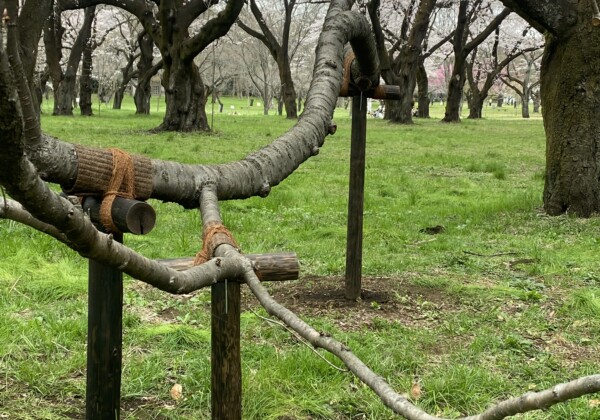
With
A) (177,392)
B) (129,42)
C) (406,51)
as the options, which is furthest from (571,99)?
(129,42)

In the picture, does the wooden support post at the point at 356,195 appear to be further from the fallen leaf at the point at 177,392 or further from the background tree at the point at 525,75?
the background tree at the point at 525,75

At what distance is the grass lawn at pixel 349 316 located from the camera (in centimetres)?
314

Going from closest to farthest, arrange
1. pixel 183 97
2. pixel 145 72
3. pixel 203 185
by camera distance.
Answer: pixel 203 185 < pixel 183 97 < pixel 145 72

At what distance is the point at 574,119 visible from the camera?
671cm

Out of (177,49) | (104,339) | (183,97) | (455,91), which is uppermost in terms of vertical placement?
(177,49)

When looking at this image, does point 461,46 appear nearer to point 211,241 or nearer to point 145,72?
point 145,72

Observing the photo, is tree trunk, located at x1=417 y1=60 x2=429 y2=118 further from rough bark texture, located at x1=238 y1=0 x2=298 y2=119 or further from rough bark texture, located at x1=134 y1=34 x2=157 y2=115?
rough bark texture, located at x1=134 y1=34 x2=157 y2=115

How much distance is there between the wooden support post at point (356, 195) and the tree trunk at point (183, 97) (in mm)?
12841

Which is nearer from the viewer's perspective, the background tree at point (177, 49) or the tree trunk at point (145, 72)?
the background tree at point (177, 49)

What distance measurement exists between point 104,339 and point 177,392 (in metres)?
1.08

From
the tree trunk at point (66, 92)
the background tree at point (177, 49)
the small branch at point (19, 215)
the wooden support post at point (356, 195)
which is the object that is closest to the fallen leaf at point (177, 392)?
the small branch at point (19, 215)

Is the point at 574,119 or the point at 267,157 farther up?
the point at 574,119

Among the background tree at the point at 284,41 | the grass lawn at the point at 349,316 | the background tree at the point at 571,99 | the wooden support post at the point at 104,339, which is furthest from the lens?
the background tree at the point at 284,41

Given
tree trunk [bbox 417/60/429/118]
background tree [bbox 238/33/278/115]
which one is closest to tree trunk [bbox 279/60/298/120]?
tree trunk [bbox 417/60/429/118]
